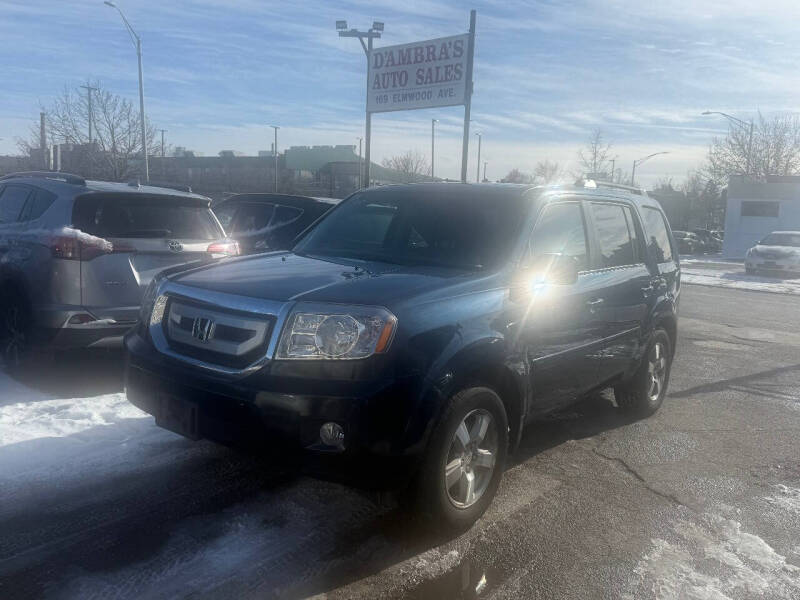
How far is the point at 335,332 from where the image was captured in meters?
3.38

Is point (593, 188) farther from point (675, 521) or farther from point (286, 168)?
point (286, 168)

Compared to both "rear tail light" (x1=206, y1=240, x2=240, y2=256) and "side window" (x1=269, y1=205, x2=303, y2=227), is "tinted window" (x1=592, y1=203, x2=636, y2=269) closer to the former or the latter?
"rear tail light" (x1=206, y1=240, x2=240, y2=256)

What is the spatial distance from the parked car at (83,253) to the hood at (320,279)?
185 centimetres

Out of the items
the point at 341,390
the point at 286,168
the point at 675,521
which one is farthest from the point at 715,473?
the point at 286,168

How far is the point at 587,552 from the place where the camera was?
3.73m

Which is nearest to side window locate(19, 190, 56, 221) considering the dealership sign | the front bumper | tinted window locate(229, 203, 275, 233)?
the front bumper

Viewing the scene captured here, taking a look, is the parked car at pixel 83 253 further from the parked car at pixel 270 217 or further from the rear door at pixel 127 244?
the parked car at pixel 270 217

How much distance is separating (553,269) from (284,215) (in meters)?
5.98

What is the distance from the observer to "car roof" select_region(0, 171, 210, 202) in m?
6.04

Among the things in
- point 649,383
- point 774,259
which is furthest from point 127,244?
point 774,259

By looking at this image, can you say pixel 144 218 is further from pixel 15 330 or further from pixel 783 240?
pixel 783 240

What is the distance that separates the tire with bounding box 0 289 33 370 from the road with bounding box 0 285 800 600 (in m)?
0.54

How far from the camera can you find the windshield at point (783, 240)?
85.2 ft

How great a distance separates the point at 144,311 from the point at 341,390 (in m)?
1.52
